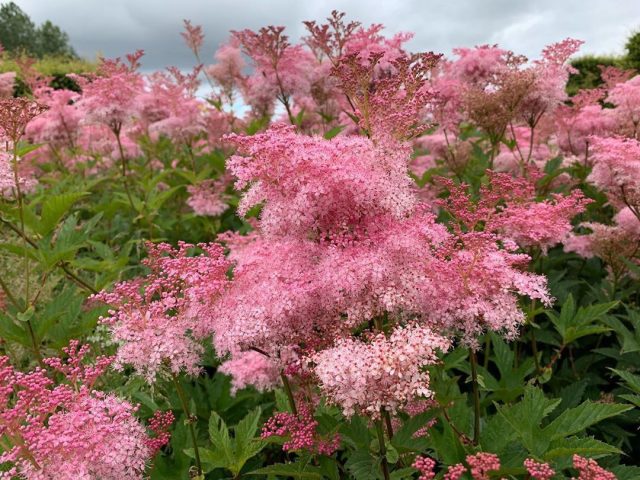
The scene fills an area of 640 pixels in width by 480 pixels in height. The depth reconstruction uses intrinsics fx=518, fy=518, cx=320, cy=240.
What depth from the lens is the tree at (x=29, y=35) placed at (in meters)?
57.3

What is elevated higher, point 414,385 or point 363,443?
point 414,385

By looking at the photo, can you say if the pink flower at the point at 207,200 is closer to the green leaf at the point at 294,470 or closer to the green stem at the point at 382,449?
the green leaf at the point at 294,470

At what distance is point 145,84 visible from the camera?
7957mm

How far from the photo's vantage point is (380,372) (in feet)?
6.12

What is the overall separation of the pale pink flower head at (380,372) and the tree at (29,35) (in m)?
A: 62.9

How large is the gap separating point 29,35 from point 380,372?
71314mm

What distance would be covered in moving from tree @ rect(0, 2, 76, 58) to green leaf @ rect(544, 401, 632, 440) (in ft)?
207

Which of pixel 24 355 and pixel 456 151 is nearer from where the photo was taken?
pixel 24 355

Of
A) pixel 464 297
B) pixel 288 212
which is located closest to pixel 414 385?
pixel 464 297

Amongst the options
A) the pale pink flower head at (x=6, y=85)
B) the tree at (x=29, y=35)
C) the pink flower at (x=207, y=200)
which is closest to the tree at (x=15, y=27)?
the tree at (x=29, y=35)

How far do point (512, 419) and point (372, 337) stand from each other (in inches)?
30.4

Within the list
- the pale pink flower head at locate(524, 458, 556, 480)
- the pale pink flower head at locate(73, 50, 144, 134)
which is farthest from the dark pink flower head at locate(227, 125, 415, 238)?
the pale pink flower head at locate(73, 50, 144, 134)

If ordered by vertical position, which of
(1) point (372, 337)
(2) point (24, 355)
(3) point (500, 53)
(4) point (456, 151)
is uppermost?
(3) point (500, 53)

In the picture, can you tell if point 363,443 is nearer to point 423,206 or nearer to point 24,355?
point 423,206
